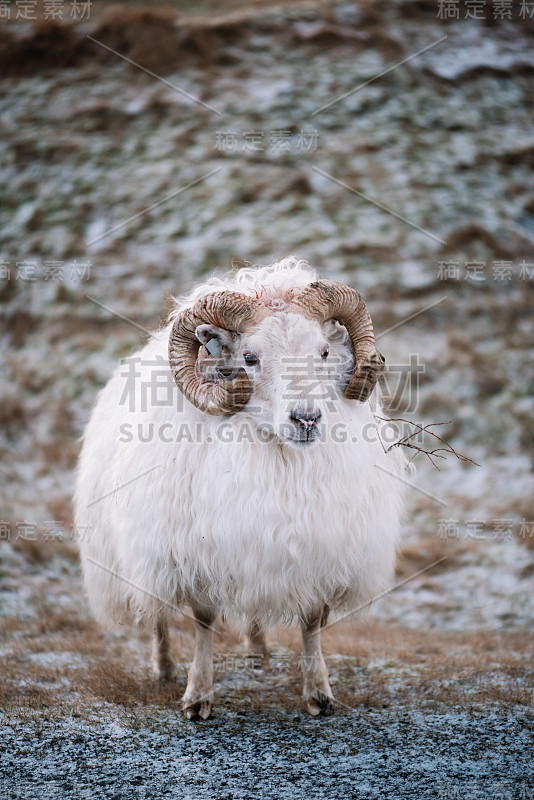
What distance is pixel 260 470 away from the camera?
4.64m

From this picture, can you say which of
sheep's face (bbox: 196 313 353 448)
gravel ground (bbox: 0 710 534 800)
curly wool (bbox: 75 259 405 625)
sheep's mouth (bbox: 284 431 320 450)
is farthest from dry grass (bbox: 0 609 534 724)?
sheep's face (bbox: 196 313 353 448)

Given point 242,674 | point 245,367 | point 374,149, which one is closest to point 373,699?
point 242,674

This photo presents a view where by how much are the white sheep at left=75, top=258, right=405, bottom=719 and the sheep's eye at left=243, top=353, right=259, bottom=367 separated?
0.01 metres

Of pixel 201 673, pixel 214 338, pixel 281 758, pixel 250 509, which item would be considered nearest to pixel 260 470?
pixel 250 509

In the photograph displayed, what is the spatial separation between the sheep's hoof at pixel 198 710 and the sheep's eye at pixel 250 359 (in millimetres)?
2399

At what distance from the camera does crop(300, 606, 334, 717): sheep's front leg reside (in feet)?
16.9

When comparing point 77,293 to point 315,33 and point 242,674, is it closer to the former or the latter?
point 315,33

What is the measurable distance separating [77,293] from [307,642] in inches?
422

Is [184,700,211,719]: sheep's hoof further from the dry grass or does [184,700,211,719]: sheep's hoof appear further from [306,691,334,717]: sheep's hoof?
[306,691,334,717]: sheep's hoof

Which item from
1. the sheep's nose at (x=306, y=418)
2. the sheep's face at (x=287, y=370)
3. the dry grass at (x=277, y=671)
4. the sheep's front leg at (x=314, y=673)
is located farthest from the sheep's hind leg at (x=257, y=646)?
the sheep's nose at (x=306, y=418)

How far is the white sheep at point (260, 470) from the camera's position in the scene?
463 centimetres

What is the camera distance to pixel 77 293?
14352 mm

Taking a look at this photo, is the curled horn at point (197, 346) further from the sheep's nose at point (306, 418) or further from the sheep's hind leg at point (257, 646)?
the sheep's hind leg at point (257, 646)

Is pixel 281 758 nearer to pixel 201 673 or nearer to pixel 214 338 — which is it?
pixel 201 673
